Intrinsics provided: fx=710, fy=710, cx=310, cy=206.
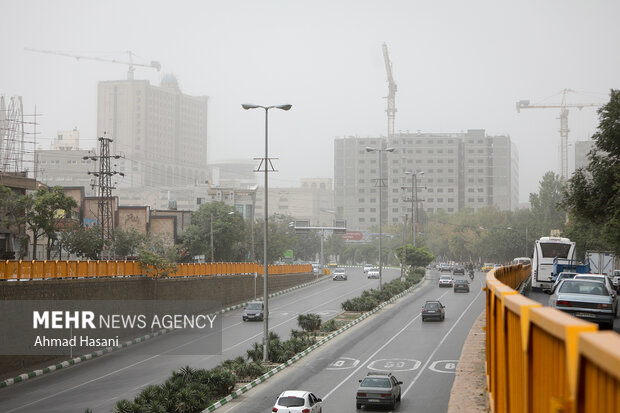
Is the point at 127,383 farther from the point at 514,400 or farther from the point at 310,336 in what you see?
the point at 514,400

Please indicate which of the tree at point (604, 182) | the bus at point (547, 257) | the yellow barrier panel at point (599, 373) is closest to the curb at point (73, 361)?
the bus at point (547, 257)

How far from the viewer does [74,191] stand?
254ft

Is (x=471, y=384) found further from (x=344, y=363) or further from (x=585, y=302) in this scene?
(x=344, y=363)

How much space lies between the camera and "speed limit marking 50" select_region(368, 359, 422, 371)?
3384 cm

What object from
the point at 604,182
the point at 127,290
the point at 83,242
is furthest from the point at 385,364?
the point at 83,242

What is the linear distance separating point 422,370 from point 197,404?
38.3 ft

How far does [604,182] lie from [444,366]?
1368 centimetres

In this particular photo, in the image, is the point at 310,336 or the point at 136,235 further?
the point at 136,235

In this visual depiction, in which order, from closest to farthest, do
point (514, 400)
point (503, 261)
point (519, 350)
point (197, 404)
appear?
1. point (519, 350)
2. point (514, 400)
3. point (197, 404)
4. point (503, 261)

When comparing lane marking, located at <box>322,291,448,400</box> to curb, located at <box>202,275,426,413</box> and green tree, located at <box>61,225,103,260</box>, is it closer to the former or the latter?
curb, located at <box>202,275,426,413</box>

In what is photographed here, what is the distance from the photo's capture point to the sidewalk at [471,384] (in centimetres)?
1927

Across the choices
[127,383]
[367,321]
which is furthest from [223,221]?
[127,383]

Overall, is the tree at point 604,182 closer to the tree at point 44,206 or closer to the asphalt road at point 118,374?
the asphalt road at point 118,374

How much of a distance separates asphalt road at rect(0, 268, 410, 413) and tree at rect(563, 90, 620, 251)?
1700 cm
